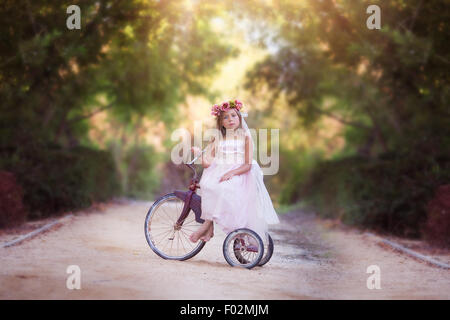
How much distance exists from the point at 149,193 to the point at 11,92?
21.2 meters

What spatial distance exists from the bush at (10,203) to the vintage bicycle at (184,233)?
519 centimetres

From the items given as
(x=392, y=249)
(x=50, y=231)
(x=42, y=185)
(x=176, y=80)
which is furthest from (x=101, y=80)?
(x=392, y=249)

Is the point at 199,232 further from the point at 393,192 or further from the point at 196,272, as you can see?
the point at 393,192

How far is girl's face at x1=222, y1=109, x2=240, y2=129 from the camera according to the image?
906 centimetres

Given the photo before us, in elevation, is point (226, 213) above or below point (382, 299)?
above

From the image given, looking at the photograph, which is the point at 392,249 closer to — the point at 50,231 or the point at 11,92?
the point at 50,231

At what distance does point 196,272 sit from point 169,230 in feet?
4.40

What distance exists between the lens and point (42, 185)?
52.7 feet

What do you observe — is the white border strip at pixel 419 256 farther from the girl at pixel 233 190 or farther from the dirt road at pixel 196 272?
the girl at pixel 233 190

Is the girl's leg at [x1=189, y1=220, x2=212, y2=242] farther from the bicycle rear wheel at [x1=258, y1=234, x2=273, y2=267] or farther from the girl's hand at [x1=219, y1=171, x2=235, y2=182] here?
the bicycle rear wheel at [x1=258, y1=234, x2=273, y2=267]

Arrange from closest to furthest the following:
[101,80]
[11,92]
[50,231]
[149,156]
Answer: [50,231] → [11,92] → [101,80] → [149,156]

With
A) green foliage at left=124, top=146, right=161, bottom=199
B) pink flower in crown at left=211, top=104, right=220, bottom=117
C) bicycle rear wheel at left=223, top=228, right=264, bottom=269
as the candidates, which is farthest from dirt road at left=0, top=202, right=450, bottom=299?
green foliage at left=124, top=146, right=161, bottom=199

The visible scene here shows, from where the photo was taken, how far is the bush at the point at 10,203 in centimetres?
1332

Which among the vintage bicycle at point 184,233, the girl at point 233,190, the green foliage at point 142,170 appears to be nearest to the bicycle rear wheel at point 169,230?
the vintage bicycle at point 184,233
